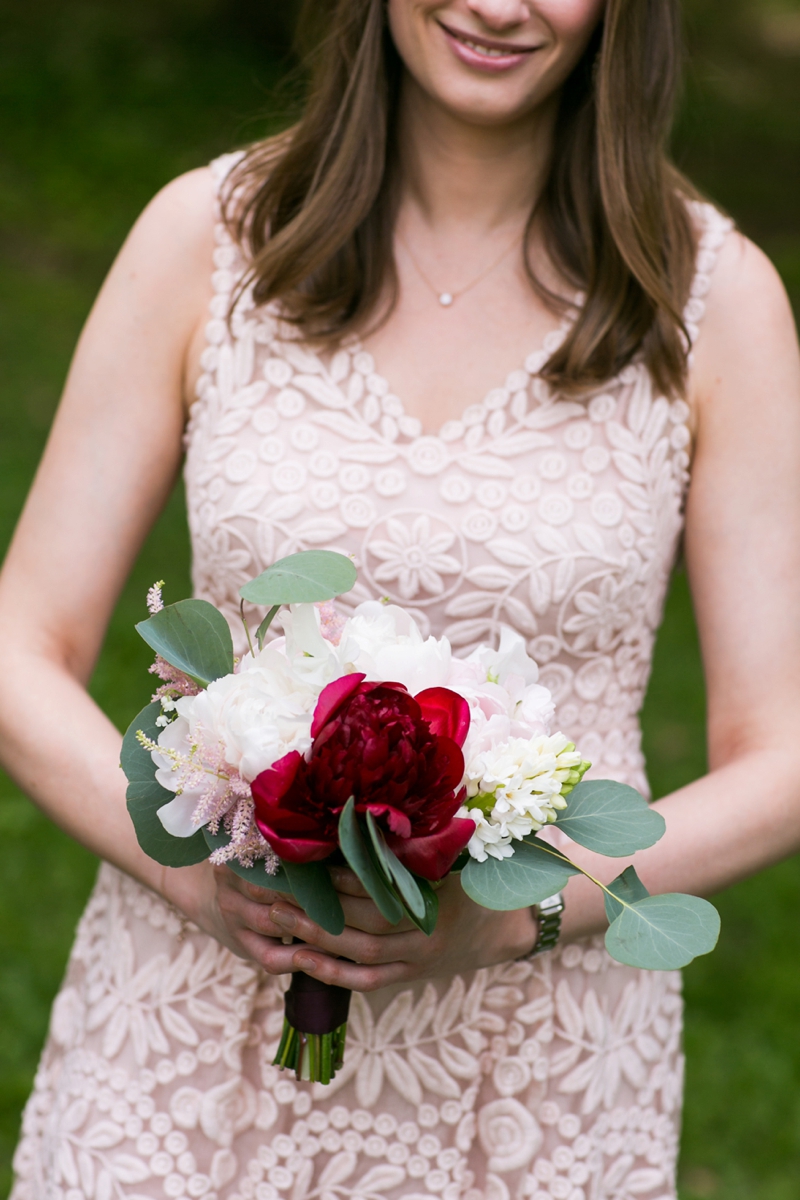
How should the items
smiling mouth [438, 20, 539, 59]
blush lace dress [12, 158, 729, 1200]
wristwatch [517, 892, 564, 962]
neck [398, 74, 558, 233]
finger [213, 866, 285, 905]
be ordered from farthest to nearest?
neck [398, 74, 558, 233], blush lace dress [12, 158, 729, 1200], smiling mouth [438, 20, 539, 59], wristwatch [517, 892, 564, 962], finger [213, 866, 285, 905]

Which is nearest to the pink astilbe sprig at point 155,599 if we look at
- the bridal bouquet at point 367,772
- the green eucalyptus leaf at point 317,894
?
the bridal bouquet at point 367,772

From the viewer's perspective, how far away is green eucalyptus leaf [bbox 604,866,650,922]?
164 centimetres

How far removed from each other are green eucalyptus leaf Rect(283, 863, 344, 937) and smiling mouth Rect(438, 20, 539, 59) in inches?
51.1

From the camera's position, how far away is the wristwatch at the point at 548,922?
199cm

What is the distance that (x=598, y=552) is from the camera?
2240 mm

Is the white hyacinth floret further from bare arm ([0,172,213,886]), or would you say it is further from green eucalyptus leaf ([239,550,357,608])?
bare arm ([0,172,213,886])

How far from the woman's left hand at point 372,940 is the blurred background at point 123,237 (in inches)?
62.4

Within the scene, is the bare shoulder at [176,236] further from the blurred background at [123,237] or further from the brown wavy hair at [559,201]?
the blurred background at [123,237]

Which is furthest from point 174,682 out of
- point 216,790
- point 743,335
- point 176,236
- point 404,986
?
point 743,335

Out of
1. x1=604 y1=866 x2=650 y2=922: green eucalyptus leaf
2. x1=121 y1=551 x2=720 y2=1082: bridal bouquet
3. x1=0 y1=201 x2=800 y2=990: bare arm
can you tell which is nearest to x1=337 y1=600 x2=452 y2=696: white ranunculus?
x1=121 y1=551 x2=720 y2=1082: bridal bouquet

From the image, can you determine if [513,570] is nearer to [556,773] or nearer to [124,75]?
[556,773]

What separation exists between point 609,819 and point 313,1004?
508 millimetres

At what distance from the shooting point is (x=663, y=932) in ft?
5.14

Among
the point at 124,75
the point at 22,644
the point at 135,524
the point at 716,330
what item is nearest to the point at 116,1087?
the point at 22,644
